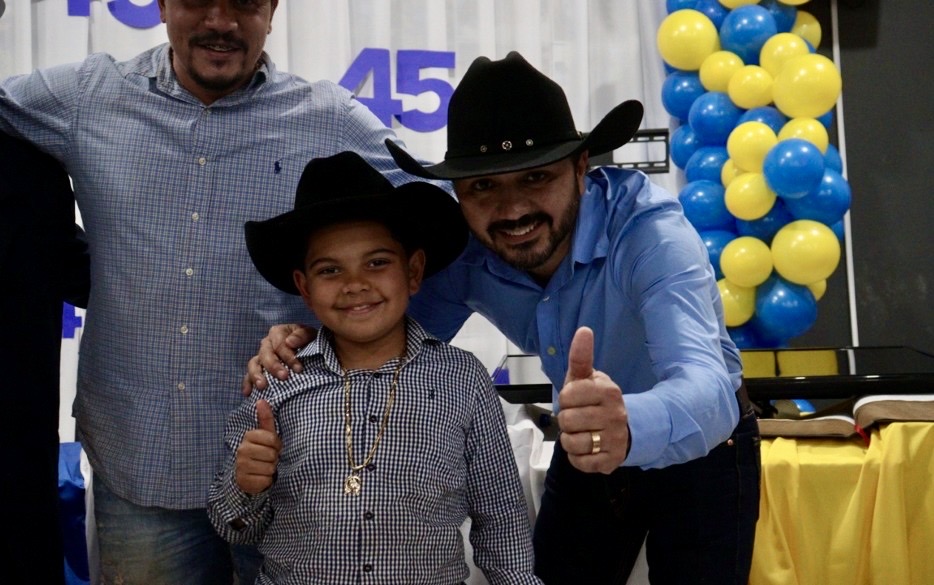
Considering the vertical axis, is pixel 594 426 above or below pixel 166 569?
above

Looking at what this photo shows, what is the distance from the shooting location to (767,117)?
162 inches

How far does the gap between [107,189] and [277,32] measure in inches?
117

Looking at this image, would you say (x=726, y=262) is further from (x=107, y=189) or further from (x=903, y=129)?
(x=107, y=189)

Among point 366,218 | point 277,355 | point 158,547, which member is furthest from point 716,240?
point 158,547

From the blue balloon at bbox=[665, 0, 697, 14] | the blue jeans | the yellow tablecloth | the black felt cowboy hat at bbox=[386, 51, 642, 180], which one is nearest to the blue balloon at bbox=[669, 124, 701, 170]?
the blue balloon at bbox=[665, 0, 697, 14]

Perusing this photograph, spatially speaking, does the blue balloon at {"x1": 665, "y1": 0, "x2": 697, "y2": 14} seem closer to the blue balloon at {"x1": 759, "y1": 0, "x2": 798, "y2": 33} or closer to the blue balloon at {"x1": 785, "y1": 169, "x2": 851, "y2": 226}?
the blue balloon at {"x1": 759, "y1": 0, "x2": 798, "y2": 33}

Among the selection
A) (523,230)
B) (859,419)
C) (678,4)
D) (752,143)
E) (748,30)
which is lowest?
(859,419)

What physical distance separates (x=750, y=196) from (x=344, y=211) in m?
2.54

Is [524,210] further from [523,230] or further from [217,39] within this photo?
[217,39]

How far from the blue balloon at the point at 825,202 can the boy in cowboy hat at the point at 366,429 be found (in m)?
2.42

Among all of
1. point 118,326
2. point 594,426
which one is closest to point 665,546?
point 594,426

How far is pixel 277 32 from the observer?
4.82 m

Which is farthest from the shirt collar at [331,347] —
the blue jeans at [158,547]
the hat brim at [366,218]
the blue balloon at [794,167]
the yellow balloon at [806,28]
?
the yellow balloon at [806,28]

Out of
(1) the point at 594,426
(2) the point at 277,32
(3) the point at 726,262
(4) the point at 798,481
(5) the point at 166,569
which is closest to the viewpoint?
(1) the point at 594,426
